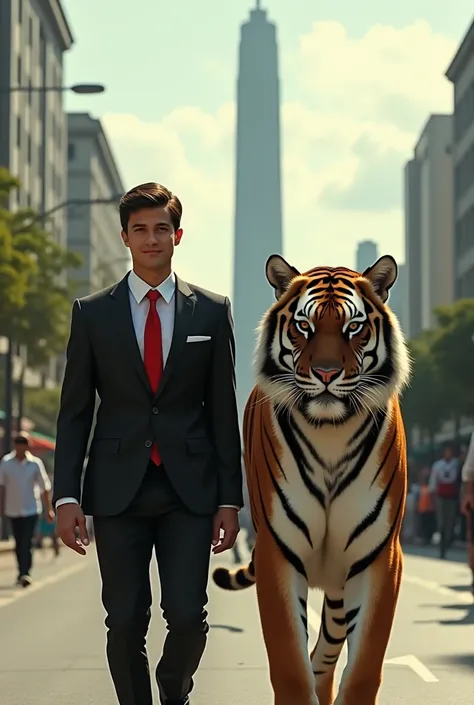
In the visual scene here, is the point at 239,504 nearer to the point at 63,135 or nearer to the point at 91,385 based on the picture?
the point at 91,385

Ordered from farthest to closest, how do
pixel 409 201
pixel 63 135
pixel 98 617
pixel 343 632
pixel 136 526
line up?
pixel 409 201 → pixel 63 135 → pixel 98 617 → pixel 343 632 → pixel 136 526

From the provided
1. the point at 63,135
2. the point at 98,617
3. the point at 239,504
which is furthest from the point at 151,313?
the point at 63,135

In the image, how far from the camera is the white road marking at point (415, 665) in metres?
10.4

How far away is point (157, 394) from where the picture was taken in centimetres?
660

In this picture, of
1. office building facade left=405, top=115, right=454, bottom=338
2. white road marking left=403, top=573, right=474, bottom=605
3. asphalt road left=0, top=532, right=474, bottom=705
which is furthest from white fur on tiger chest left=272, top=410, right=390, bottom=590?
office building facade left=405, top=115, right=454, bottom=338

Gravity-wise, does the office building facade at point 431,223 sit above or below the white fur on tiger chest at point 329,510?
above

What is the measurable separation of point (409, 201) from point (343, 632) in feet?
399

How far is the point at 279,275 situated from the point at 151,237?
2.20 feet

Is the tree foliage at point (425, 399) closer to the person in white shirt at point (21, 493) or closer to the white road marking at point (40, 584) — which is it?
the white road marking at point (40, 584)

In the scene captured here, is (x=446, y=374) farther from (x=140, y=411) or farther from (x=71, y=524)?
(x=71, y=524)

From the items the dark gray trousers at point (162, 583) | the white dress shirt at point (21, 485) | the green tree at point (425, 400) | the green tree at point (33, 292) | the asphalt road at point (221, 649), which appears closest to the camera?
the dark gray trousers at point (162, 583)

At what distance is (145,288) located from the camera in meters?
6.72

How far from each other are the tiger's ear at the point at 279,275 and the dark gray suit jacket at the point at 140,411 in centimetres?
34

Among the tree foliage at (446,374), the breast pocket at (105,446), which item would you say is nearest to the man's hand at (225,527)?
the breast pocket at (105,446)
